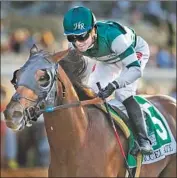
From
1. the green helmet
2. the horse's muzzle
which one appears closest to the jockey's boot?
the green helmet

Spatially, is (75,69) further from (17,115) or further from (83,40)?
(17,115)

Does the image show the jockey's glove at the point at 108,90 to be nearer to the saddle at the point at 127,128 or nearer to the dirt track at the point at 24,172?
the saddle at the point at 127,128

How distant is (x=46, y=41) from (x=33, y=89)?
7.58 m

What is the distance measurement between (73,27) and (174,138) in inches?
69.6

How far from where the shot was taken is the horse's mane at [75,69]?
5457mm

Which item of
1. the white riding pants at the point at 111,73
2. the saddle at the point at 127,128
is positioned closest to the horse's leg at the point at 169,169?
the saddle at the point at 127,128

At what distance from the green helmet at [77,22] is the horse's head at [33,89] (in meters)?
0.23

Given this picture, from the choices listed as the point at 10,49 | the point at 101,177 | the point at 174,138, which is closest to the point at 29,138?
the point at 10,49

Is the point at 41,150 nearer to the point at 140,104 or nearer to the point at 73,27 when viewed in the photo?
the point at 140,104

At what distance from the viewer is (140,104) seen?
19.9 ft

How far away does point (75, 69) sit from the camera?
551 centimetres

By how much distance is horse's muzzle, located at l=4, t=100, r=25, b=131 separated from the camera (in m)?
4.65

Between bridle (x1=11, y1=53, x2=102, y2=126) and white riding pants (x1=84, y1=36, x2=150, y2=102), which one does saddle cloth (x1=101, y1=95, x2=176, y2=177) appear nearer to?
white riding pants (x1=84, y1=36, x2=150, y2=102)

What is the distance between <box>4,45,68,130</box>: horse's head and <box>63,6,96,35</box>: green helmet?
231 mm
